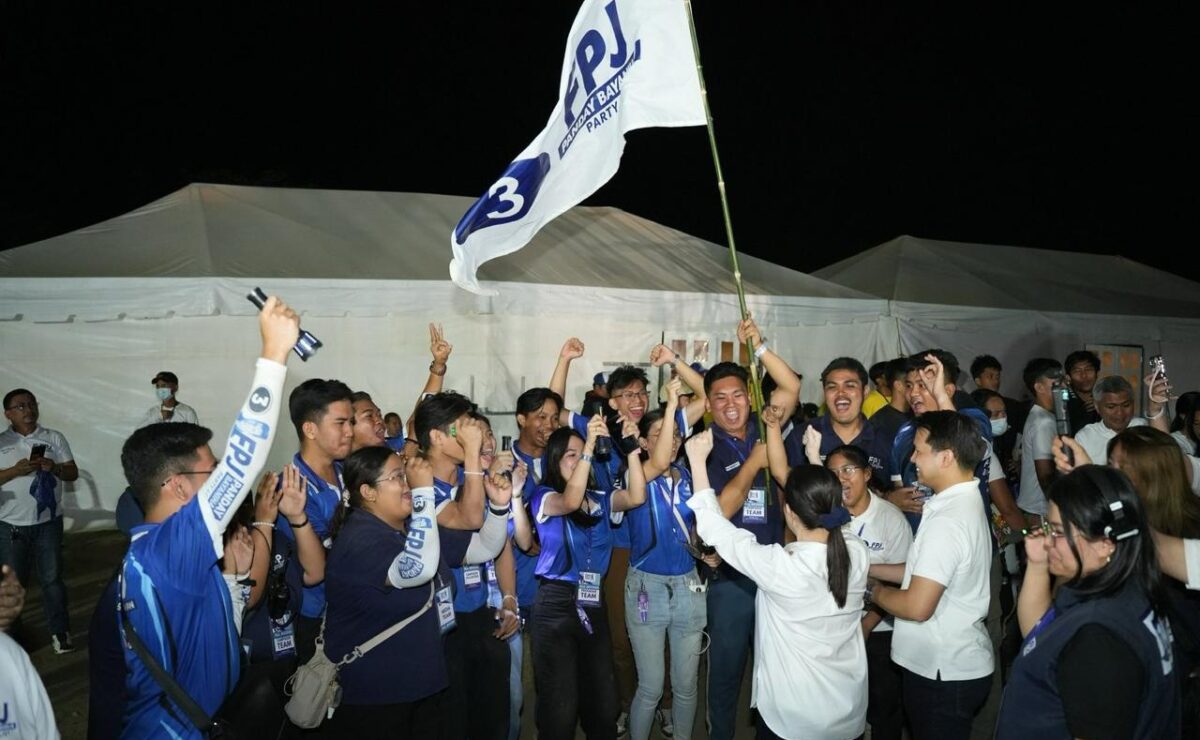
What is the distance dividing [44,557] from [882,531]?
20.8ft

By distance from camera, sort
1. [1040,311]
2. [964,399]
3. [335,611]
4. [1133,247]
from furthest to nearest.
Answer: [1133,247]
[1040,311]
[964,399]
[335,611]

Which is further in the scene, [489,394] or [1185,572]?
[489,394]

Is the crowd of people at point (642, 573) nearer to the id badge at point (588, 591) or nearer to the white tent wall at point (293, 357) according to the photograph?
the id badge at point (588, 591)

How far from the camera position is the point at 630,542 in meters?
4.95

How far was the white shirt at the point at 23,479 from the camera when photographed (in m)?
6.61

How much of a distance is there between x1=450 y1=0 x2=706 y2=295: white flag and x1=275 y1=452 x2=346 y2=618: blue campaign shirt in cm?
154

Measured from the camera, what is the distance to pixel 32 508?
666 cm

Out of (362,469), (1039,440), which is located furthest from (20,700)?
(1039,440)

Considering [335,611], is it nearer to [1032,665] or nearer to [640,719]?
[640,719]

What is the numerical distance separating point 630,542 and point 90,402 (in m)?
8.18

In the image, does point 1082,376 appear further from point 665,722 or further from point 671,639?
point 671,639

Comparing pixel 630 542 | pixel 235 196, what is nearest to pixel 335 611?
pixel 630 542

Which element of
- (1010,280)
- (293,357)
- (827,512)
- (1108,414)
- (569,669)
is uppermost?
(1010,280)

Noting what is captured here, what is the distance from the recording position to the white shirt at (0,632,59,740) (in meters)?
2.11
